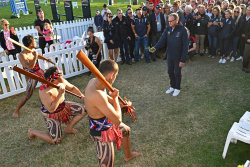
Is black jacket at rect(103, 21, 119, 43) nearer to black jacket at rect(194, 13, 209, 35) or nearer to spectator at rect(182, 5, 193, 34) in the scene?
spectator at rect(182, 5, 193, 34)

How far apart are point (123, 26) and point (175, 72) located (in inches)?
134

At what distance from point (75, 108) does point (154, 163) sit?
76.8 inches

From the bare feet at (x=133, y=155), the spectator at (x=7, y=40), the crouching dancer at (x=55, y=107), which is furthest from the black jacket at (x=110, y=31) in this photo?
the bare feet at (x=133, y=155)

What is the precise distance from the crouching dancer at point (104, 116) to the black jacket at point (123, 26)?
18.8 ft

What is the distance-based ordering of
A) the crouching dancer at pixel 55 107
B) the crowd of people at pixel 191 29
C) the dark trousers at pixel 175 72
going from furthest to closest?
the crowd of people at pixel 191 29 < the dark trousers at pixel 175 72 < the crouching dancer at pixel 55 107

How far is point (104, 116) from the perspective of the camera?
2.97 metres

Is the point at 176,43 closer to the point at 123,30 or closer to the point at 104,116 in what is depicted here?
the point at 123,30

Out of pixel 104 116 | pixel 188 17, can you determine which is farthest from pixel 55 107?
pixel 188 17

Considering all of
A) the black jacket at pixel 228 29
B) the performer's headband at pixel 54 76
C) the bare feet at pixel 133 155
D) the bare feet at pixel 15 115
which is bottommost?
the bare feet at pixel 133 155

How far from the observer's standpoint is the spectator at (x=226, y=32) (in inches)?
313

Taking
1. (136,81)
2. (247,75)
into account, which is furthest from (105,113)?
(247,75)

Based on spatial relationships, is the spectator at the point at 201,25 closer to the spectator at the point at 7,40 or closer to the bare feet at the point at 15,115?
the spectator at the point at 7,40

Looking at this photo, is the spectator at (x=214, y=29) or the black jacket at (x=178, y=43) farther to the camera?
the spectator at (x=214, y=29)

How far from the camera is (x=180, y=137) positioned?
4527 mm
